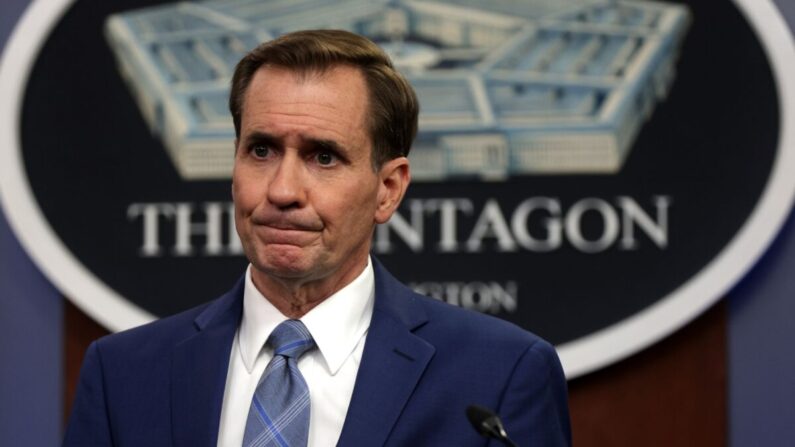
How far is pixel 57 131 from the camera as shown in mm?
2059

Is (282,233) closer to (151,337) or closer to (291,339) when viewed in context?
(291,339)

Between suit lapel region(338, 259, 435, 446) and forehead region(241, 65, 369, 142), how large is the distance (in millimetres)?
185

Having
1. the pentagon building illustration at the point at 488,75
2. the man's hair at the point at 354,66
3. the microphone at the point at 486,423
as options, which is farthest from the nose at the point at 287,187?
the pentagon building illustration at the point at 488,75

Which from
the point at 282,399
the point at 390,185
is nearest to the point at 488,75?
the point at 390,185

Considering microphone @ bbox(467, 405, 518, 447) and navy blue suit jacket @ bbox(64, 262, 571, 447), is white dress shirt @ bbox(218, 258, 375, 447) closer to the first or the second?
navy blue suit jacket @ bbox(64, 262, 571, 447)

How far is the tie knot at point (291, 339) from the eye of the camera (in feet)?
3.92

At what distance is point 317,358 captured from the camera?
1.21 m

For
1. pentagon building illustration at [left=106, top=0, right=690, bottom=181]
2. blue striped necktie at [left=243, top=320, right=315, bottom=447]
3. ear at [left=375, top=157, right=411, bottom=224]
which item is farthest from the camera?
pentagon building illustration at [left=106, top=0, right=690, bottom=181]

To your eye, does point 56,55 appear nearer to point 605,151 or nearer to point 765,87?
point 605,151

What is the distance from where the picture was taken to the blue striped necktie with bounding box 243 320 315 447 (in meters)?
1.14

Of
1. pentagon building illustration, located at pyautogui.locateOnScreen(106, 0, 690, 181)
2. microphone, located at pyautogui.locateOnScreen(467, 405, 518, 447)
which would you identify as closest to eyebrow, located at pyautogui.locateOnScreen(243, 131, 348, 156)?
microphone, located at pyautogui.locateOnScreen(467, 405, 518, 447)

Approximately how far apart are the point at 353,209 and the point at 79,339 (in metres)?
0.99

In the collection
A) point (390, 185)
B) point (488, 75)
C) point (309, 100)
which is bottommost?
point (488, 75)

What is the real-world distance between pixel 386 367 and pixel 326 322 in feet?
0.25
